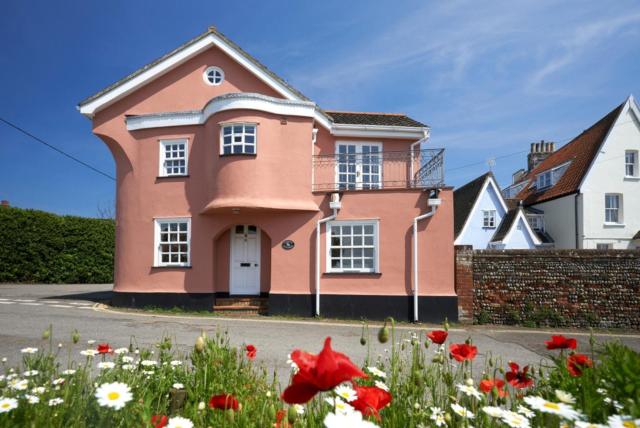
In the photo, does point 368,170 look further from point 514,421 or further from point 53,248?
point 53,248

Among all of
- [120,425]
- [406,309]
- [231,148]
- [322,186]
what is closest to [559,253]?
[406,309]

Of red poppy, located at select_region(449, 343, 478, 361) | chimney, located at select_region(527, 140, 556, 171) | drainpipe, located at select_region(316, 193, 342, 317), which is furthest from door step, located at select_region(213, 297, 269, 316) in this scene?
chimney, located at select_region(527, 140, 556, 171)

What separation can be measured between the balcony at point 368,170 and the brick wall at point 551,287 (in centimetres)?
350

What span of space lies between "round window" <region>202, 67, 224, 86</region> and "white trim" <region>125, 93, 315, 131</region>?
1503 mm

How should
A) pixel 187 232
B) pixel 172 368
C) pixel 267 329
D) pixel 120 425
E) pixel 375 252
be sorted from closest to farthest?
pixel 120 425 → pixel 172 368 → pixel 267 329 → pixel 375 252 → pixel 187 232

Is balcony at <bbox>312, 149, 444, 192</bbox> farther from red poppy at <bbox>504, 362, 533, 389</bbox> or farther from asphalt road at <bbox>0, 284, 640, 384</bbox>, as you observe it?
red poppy at <bbox>504, 362, 533, 389</bbox>

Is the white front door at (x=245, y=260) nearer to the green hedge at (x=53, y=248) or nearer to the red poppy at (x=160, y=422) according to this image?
the red poppy at (x=160, y=422)

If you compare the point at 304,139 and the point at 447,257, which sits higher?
the point at 304,139

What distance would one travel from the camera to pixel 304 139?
12695mm

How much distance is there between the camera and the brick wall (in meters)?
11.0

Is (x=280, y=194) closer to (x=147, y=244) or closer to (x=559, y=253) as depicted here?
(x=147, y=244)

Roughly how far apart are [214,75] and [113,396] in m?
14.0

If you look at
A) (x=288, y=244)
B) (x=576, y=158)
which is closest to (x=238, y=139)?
(x=288, y=244)

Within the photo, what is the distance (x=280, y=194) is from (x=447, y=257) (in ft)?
17.7
